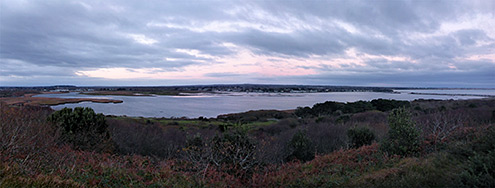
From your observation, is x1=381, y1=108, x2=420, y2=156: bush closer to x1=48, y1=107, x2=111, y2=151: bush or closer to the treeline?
x1=48, y1=107, x2=111, y2=151: bush

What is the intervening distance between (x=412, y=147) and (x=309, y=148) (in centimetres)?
625

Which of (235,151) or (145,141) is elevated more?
(235,151)

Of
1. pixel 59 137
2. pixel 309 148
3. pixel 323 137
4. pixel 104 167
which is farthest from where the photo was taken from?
pixel 323 137

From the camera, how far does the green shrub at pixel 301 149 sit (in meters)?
14.2

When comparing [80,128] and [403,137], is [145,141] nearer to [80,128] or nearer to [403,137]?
[80,128]

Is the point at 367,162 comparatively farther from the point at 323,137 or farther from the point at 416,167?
the point at 323,137

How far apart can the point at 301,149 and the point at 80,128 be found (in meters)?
10.7

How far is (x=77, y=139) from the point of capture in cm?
1209

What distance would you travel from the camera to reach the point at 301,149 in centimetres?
1424

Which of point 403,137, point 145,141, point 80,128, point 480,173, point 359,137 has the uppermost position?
point 480,173

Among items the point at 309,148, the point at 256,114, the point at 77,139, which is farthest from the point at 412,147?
the point at 256,114

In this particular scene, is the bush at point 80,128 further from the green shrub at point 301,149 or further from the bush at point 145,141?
the green shrub at point 301,149

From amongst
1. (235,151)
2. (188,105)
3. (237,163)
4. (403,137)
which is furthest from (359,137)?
(188,105)

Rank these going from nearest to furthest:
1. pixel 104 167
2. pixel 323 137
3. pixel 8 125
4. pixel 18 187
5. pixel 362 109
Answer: pixel 18 187
pixel 104 167
pixel 8 125
pixel 323 137
pixel 362 109
